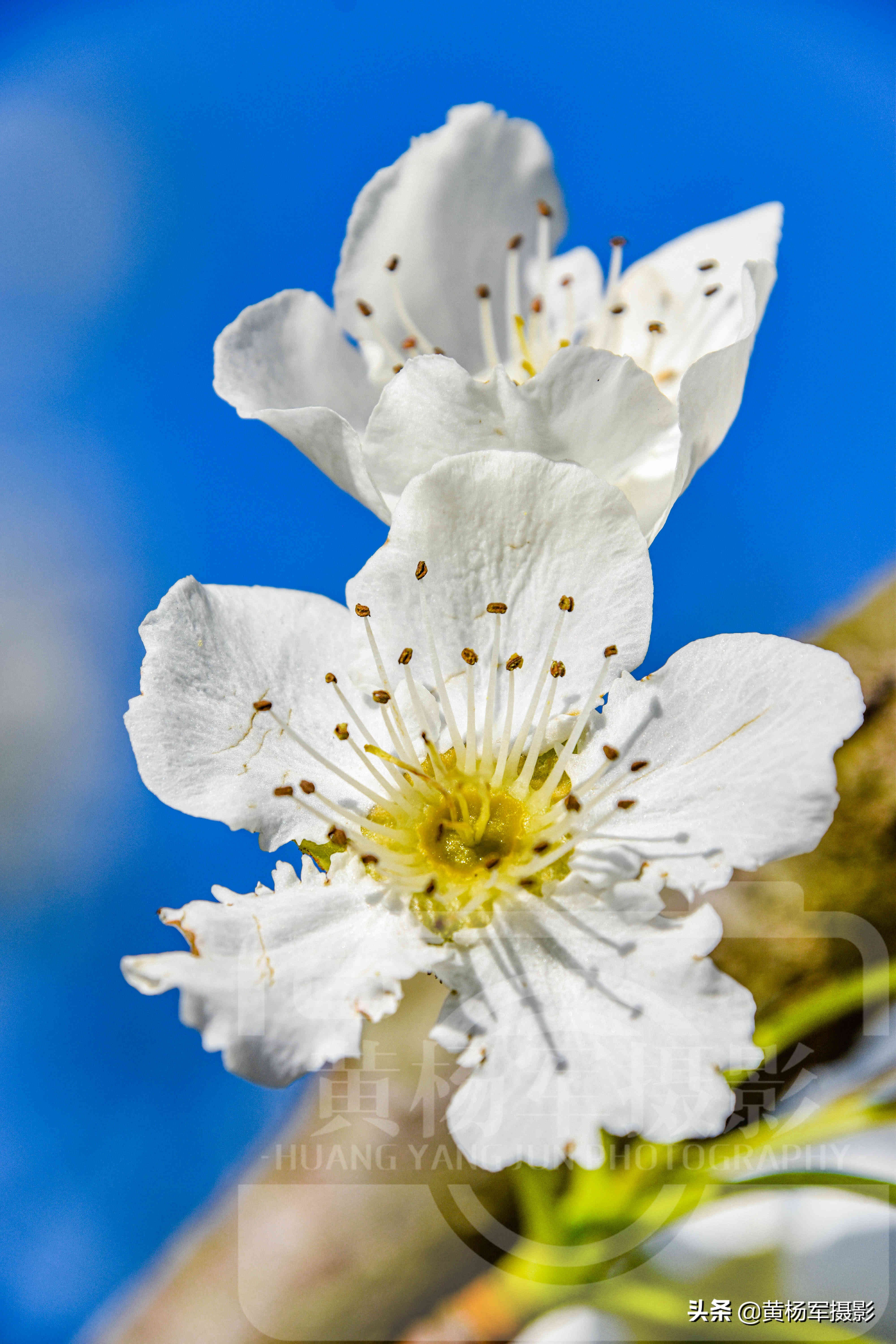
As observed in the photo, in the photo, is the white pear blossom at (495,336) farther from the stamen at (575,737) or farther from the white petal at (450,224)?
the stamen at (575,737)

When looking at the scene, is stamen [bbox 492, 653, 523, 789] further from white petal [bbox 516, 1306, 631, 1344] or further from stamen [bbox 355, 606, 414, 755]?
white petal [bbox 516, 1306, 631, 1344]

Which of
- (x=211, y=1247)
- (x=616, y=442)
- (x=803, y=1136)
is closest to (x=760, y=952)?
(x=803, y=1136)

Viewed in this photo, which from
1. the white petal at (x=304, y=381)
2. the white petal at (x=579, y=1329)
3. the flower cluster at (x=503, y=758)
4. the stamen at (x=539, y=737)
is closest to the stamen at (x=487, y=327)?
the white petal at (x=304, y=381)

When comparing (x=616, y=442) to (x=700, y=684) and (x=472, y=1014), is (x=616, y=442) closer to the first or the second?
(x=700, y=684)

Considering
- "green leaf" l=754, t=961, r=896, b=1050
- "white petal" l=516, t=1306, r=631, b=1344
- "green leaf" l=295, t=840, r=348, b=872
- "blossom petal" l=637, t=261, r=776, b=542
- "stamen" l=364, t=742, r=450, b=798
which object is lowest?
"white petal" l=516, t=1306, r=631, b=1344

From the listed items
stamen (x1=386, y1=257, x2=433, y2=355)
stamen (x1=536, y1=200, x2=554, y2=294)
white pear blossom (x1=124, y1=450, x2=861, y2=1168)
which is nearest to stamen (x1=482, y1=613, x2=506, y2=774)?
white pear blossom (x1=124, y1=450, x2=861, y2=1168)

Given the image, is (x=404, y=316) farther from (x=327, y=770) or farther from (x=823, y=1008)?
(x=823, y=1008)

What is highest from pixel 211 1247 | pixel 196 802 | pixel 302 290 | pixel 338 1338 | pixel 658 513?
pixel 302 290

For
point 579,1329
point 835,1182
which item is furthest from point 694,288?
point 579,1329
